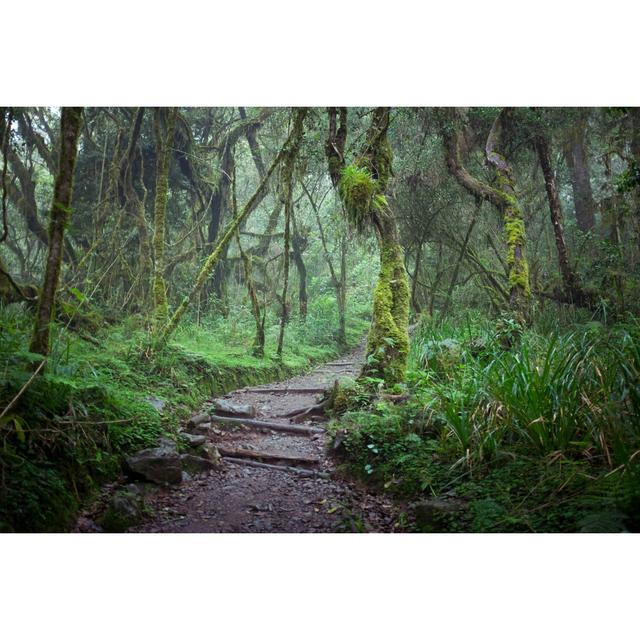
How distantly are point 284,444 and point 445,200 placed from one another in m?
3.38

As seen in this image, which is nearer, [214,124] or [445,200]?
[445,200]

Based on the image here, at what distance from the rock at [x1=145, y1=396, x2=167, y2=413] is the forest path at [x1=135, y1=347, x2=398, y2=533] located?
0.41 metres

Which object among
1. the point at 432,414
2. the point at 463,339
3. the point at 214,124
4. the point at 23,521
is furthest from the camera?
the point at 214,124

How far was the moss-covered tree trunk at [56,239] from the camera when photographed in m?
2.75

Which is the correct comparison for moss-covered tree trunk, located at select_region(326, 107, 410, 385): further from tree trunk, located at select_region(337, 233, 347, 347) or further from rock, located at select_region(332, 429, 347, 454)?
tree trunk, located at select_region(337, 233, 347, 347)

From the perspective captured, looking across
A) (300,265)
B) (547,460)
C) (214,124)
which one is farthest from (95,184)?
(300,265)

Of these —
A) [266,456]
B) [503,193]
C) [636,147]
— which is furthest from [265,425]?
[636,147]

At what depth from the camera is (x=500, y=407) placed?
2.77m

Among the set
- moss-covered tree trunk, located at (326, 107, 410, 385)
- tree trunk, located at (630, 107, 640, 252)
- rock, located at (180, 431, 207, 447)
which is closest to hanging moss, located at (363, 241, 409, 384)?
moss-covered tree trunk, located at (326, 107, 410, 385)

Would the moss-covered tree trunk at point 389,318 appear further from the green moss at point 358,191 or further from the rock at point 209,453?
the rock at point 209,453

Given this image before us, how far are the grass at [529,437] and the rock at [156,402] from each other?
1330mm

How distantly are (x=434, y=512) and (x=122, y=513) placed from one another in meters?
1.51

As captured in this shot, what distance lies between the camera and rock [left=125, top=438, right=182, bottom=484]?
2.66m

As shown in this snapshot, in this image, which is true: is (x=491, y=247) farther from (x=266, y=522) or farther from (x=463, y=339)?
(x=266, y=522)
